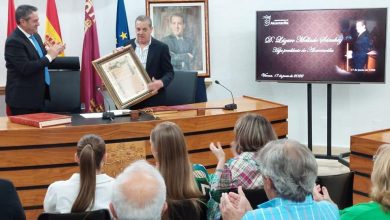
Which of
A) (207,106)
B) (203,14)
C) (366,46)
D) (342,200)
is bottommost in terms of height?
(342,200)

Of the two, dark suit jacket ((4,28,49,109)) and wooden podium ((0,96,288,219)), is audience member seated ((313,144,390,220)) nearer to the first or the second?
wooden podium ((0,96,288,219))

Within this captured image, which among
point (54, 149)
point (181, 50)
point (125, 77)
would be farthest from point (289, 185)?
point (181, 50)

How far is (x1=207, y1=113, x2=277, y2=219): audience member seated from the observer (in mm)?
3123

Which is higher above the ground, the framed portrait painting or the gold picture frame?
the framed portrait painting

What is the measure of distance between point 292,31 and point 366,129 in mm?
1584

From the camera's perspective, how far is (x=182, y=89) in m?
6.43

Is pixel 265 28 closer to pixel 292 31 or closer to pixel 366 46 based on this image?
pixel 292 31

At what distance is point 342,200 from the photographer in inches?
132

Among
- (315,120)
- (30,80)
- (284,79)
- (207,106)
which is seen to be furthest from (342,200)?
(315,120)

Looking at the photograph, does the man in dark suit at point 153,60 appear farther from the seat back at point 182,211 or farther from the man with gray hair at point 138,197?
the man with gray hair at point 138,197

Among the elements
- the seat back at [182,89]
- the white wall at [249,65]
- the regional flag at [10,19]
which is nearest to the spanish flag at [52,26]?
the white wall at [249,65]

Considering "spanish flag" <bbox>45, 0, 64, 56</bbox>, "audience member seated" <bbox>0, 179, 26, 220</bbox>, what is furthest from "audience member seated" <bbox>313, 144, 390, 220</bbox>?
"spanish flag" <bbox>45, 0, 64, 56</bbox>

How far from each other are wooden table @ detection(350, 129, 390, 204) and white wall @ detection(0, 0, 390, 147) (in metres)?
2.94

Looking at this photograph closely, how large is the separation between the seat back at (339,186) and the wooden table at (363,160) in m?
1.01
